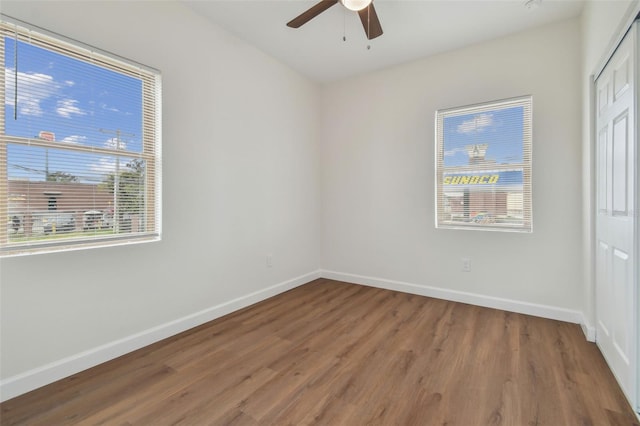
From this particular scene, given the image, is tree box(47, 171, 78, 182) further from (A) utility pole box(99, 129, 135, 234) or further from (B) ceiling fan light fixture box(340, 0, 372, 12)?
(B) ceiling fan light fixture box(340, 0, 372, 12)

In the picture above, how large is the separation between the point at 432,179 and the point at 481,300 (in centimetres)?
147

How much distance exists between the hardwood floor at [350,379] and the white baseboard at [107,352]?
0.19ft

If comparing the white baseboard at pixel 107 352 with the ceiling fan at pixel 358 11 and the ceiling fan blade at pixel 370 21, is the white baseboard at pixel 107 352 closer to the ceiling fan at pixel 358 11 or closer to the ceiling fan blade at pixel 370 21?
the ceiling fan at pixel 358 11

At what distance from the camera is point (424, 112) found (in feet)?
11.4

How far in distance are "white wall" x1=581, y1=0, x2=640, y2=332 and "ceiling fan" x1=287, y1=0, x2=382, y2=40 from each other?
1510 millimetres

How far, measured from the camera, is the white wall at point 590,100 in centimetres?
196

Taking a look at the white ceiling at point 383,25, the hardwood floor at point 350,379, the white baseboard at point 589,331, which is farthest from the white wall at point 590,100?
the hardwood floor at point 350,379

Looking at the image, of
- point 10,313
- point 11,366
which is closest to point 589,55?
point 10,313

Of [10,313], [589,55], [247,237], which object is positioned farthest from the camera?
[247,237]

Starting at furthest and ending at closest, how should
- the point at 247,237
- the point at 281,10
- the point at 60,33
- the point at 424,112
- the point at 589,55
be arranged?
1. the point at 424,112
2. the point at 247,237
3. the point at 281,10
4. the point at 589,55
5. the point at 60,33

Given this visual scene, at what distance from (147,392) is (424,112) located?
374 centimetres

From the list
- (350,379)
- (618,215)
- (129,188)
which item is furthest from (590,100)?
(129,188)

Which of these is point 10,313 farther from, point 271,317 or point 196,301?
point 271,317

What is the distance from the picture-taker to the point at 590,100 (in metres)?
2.37
